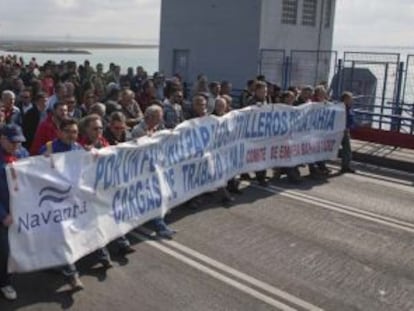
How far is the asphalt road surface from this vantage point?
6.30m

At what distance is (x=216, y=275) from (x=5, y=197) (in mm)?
2438

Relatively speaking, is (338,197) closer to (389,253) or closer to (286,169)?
(286,169)

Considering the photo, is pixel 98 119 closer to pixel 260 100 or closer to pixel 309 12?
pixel 260 100

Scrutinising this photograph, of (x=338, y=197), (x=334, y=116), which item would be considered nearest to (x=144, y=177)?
(x=338, y=197)

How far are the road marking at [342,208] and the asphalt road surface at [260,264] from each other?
0.02 meters

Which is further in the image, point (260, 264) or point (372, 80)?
point (372, 80)

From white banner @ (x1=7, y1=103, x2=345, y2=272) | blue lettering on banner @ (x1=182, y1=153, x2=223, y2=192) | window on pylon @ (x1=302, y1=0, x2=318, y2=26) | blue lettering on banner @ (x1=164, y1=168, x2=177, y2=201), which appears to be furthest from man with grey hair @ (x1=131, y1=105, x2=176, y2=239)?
window on pylon @ (x1=302, y1=0, x2=318, y2=26)

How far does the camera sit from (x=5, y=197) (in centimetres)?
611

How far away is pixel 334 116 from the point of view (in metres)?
12.8

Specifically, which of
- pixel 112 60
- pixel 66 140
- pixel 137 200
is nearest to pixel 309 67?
pixel 137 200

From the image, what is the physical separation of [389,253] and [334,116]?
5.25m

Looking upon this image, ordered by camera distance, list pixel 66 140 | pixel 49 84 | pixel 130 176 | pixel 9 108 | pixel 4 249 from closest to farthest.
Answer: pixel 4 249 < pixel 66 140 < pixel 130 176 < pixel 9 108 < pixel 49 84

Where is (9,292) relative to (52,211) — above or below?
below

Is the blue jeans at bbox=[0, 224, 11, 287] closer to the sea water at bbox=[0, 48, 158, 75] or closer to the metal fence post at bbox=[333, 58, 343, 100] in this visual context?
the metal fence post at bbox=[333, 58, 343, 100]
